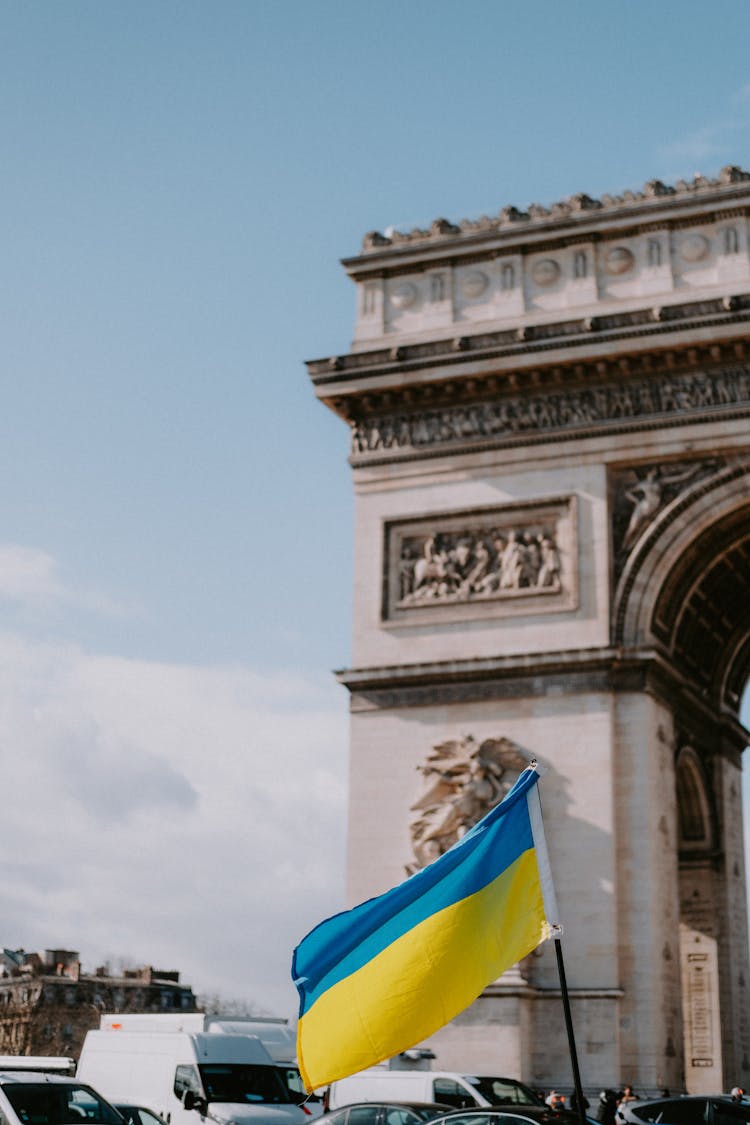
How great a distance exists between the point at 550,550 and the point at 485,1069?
8.95 m

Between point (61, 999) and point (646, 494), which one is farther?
point (61, 999)

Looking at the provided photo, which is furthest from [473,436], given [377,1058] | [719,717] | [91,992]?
[91,992]

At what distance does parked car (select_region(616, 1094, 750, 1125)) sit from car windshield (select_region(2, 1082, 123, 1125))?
6110mm

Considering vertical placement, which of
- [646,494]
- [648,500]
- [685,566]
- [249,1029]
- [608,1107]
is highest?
[646,494]

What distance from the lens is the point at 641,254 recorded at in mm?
29188

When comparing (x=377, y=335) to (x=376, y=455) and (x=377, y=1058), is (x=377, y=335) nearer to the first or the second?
(x=376, y=455)

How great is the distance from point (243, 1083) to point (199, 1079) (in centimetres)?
60

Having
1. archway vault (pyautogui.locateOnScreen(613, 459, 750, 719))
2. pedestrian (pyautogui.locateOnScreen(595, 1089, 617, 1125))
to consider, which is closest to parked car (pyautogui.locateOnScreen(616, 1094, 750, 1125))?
pedestrian (pyautogui.locateOnScreen(595, 1089, 617, 1125))

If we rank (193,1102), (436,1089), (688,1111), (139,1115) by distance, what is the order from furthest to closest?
(436,1089) < (193,1102) < (139,1115) < (688,1111)

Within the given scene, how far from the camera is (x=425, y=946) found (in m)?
10.1

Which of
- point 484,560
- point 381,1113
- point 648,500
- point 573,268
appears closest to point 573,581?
point 484,560

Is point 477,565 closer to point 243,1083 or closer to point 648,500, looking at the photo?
point 648,500

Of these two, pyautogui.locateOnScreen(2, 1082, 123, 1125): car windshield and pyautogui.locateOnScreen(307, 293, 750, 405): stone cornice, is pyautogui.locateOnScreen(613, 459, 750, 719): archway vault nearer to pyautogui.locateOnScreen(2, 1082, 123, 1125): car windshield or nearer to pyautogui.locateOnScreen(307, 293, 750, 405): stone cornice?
pyautogui.locateOnScreen(307, 293, 750, 405): stone cornice

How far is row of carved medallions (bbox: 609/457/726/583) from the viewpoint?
91.1 feet
